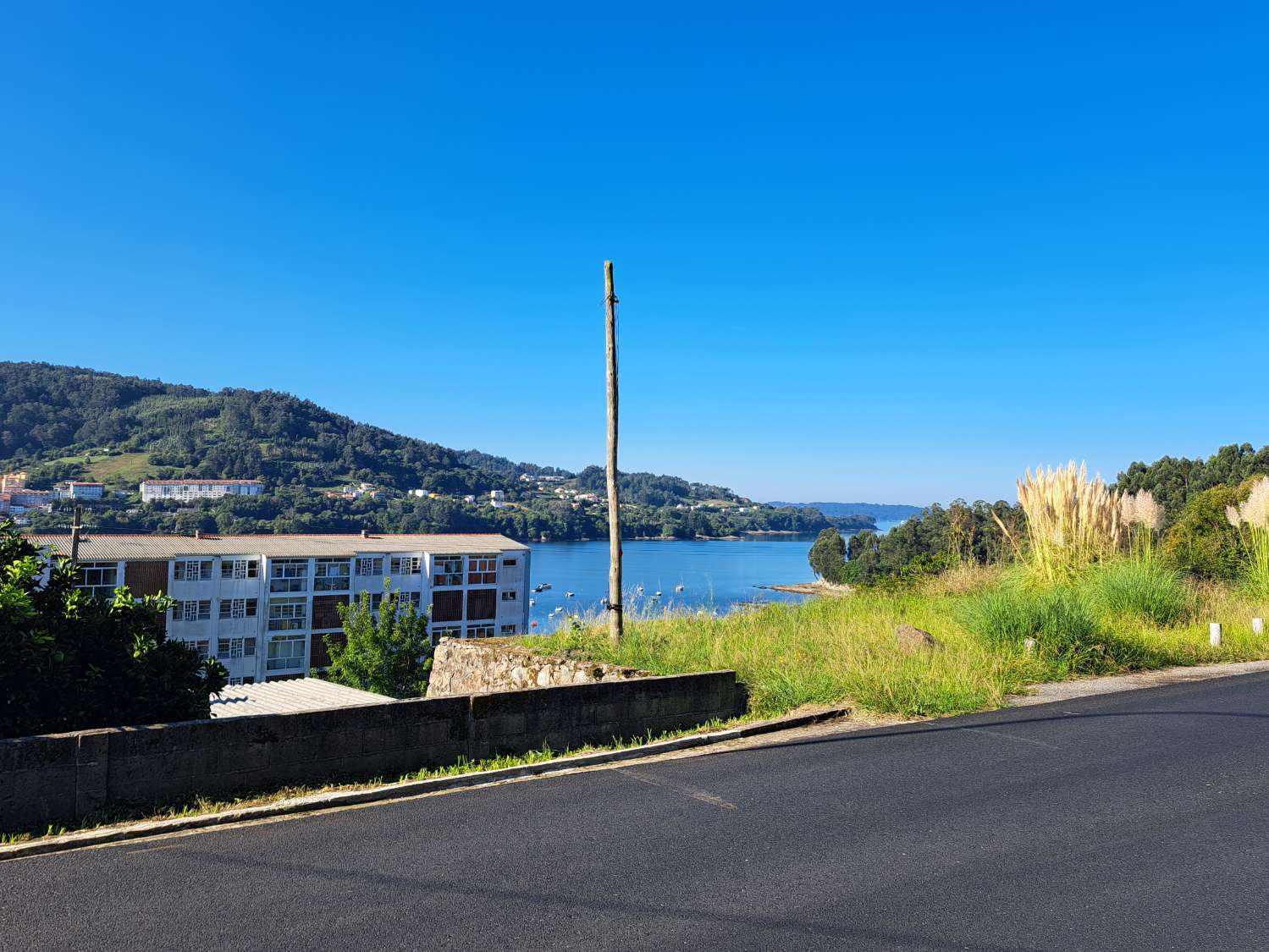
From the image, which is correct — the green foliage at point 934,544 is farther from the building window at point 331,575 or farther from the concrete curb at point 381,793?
the building window at point 331,575

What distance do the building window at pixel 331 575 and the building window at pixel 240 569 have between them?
4.43 m

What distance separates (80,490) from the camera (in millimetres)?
135875

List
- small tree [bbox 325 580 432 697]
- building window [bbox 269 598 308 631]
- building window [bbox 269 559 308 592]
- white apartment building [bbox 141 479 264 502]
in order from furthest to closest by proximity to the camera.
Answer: white apartment building [bbox 141 479 264 502]
building window [bbox 269 598 308 631]
building window [bbox 269 559 308 592]
small tree [bbox 325 580 432 697]

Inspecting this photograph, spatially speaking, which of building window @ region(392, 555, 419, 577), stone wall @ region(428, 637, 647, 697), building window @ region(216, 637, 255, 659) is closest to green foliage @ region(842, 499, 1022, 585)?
stone wall @ region(428, 637, 647, 697)

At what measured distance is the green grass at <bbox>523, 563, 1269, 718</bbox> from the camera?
9219mm

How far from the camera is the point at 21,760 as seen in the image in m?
5.34

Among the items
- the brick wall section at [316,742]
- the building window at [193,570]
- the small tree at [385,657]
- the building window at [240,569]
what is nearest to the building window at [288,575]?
→ the building window at [240,569]

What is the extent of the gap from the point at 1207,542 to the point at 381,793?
73.0ft

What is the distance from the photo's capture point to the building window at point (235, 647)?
195ft

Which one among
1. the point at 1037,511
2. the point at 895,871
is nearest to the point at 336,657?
the point at 1037,511

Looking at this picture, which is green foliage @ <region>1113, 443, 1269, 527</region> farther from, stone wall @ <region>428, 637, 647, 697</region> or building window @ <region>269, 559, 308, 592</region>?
building window @ <region>269, 559, 308, 592</region>

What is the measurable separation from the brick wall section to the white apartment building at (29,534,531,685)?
160ft

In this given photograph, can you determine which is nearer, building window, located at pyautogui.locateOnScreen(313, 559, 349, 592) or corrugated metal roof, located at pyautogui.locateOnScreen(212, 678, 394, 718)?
corrugated metal roof, located at pyautogui.locateOnScreen(212, 678, 394, 718)

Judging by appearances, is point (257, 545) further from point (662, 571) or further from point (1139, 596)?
point (662, 571)
